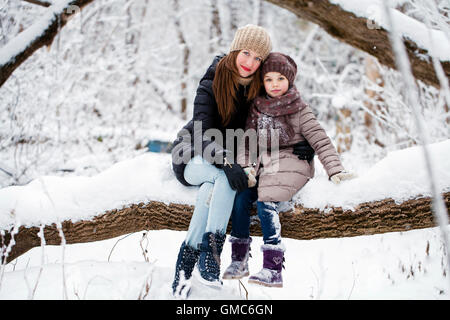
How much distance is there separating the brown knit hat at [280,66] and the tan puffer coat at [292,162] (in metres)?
0.23

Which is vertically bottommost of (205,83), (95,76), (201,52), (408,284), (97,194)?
(408,284)

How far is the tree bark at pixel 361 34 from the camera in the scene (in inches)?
88.8

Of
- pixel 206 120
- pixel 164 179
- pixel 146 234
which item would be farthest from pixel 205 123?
pixel 146 234

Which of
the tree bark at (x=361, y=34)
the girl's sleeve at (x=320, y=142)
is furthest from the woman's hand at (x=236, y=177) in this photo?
the tree bark at (x=361, y=34)

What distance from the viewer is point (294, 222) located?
2104 millimetres

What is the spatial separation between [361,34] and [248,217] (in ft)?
5.16

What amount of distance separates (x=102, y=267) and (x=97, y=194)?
502mm

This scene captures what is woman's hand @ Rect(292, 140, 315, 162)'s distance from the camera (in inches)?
85.1

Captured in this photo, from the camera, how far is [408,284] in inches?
103

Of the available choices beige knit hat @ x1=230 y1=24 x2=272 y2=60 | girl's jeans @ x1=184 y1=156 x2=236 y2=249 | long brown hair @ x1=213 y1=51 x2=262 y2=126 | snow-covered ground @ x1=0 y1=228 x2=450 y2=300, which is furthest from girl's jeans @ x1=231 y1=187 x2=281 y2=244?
beige knit hat @ x1=230 y1=24 x2=272 y2=60

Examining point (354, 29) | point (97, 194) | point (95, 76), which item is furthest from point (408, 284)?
point (95, 76)

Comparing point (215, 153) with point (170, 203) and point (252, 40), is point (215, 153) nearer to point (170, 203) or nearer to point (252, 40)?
point (170, 203)

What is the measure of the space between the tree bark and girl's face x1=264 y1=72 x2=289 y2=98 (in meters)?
0.67

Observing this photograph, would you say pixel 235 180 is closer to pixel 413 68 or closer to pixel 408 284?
pixel 413 68
